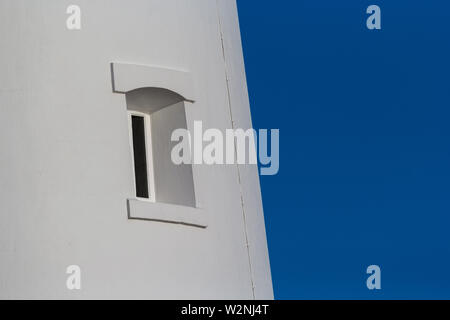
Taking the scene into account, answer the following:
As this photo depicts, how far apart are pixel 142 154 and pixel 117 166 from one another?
0.88 m

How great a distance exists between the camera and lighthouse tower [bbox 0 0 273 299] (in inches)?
559

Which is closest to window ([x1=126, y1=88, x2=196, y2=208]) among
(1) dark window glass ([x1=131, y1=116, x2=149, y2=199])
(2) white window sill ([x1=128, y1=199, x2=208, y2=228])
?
(1) dark window glass ([x1=131, y1=116, x2=149, y2=199])

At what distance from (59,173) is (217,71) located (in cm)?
277

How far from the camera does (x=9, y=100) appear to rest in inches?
575

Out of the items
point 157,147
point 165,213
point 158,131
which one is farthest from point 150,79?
point 165,213

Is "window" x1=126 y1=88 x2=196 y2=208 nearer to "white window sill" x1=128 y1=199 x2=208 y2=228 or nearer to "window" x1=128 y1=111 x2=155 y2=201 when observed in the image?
"window" x1=128 y1=111 x2=155 y2=201

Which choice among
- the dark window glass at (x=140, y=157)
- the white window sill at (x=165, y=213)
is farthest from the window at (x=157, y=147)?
the white window sill at (x=165, y=213)

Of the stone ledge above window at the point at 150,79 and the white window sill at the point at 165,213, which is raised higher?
the stone ledge above window at the point at 150,79

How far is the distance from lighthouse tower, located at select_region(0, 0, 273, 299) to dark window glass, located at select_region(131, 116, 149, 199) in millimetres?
16

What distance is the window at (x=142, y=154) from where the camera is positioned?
50.6ft

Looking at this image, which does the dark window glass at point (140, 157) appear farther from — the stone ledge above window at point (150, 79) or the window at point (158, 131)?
the stone ledge above window at point (150, 79)
